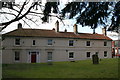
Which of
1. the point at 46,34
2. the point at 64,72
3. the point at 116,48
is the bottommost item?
the point at 64,72

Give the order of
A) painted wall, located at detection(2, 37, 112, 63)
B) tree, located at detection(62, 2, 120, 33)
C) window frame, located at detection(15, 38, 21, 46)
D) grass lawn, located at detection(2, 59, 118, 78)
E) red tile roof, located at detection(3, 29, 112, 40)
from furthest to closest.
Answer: red tile roof, located at detection(3, 29, 112, 40) → window frame, located at detection(15, 38, 21, 46) → painted wall, located at detection(2, 37, 112, 63) → grass lawn, located at detection(2, 59, 118, 78) → tree, located at detection(62, 2, 120, 33)

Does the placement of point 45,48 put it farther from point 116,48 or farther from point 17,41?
point 116,48

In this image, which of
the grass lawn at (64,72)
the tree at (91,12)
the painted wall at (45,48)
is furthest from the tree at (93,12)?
the painted wall at (45,48)

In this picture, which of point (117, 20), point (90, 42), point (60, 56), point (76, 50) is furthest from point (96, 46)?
point (117, 20)

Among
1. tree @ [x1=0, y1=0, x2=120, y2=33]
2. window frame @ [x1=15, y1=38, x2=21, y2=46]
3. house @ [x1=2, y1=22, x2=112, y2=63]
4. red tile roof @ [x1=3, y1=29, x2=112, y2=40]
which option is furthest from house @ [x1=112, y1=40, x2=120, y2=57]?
tree @ [x1=0, y1=0, x2=120, y2=33]

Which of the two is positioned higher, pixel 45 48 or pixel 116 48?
pixel 45 48

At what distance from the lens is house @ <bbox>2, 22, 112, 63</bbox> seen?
125 feet

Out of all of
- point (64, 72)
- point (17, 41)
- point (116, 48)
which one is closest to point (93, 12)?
point (64, 72)

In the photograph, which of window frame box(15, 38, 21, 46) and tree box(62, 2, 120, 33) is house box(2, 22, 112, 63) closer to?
window frame box(15, 38, 21, 46)

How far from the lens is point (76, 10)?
12.0 metres

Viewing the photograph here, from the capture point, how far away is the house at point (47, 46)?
38250 millimetres

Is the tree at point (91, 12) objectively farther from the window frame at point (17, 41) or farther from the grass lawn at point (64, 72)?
the window frame at point (17, 41)

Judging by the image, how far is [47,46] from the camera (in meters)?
41.1

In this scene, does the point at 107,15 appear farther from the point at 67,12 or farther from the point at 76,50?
the point at 76,50
